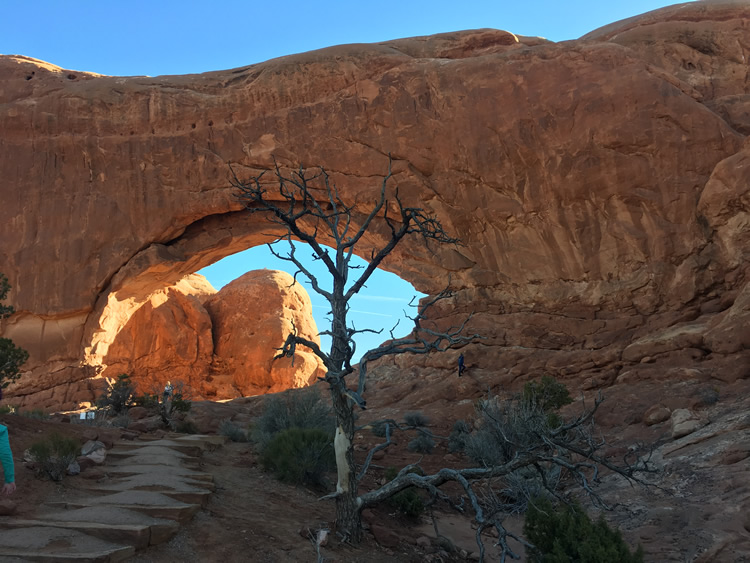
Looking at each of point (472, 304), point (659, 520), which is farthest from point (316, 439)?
point (472, 304)

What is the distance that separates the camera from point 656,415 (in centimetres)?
1198

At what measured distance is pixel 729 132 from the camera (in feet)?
54.2

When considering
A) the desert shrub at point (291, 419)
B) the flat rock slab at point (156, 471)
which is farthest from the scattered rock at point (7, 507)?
the desert shrub at point (291, 419)

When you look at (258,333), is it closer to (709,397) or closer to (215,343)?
(215,343)

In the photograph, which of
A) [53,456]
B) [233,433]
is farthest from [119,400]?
[53,456]

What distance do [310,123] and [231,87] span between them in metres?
3.79

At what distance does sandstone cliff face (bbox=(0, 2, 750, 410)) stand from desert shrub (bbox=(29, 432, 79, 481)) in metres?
12.8

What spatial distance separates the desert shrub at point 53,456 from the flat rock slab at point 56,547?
6.08 feet

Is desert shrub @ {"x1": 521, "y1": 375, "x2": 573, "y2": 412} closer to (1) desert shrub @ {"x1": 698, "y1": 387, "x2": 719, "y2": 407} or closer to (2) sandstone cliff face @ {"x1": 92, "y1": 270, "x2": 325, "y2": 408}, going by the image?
(1) desert shrub @ {"x1": 698, "y1": 387, "x2": 719, "y2": 407}

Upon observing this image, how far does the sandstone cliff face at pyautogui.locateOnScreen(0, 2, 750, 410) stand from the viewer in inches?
653

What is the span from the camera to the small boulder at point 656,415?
39.2ft

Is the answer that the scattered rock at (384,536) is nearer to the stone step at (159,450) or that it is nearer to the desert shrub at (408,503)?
the desert shrub at (408,503)

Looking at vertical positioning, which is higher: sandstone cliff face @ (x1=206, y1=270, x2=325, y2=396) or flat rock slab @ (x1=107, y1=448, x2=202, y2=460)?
sandstone cliff face @ (x1=206, y1=270, x2=325, y2=396)

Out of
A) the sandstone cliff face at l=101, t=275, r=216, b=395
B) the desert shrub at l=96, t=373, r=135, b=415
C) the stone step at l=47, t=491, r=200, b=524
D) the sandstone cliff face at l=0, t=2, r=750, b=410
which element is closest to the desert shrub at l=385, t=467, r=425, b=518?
the stone step at l=47, t=491, r=200, b=524
